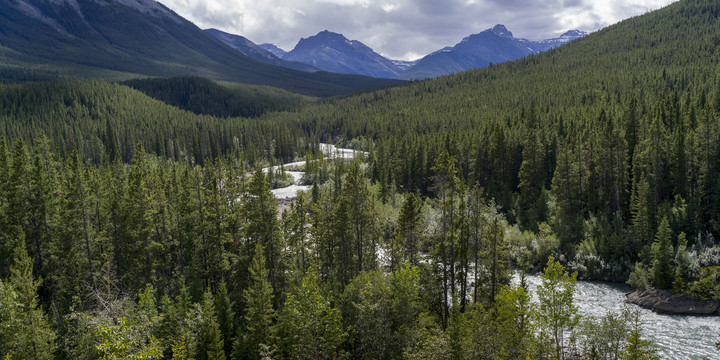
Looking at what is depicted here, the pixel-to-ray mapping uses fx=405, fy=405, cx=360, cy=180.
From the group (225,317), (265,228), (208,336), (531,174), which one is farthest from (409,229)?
(531,174)

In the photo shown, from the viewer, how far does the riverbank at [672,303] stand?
43938 mm

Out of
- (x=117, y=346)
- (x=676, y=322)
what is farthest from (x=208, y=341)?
(x=676, y=322)

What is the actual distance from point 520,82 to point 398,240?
7130 inches

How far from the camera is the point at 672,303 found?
45.4m

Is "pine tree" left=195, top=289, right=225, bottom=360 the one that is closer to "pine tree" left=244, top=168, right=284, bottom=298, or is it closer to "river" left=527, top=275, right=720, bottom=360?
"pine tree" left=244, top=168, right=284, bottom=298

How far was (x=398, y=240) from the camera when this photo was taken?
1565 inches

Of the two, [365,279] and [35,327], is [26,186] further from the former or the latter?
[365,279]

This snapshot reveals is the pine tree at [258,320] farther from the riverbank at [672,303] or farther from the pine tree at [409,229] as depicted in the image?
the riverbank at [672,303]

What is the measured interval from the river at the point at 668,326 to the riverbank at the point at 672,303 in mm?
995

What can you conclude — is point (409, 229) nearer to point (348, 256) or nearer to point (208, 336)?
point (348, 256)

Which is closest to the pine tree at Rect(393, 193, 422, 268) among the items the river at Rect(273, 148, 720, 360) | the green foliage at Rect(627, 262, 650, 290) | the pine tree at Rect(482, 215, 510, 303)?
the pine tree at Rect(482, 215, 510, 303)

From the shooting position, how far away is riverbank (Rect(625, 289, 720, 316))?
1730 inches

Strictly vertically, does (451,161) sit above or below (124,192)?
above

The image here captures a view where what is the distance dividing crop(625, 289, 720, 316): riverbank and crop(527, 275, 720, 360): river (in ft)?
3.26
